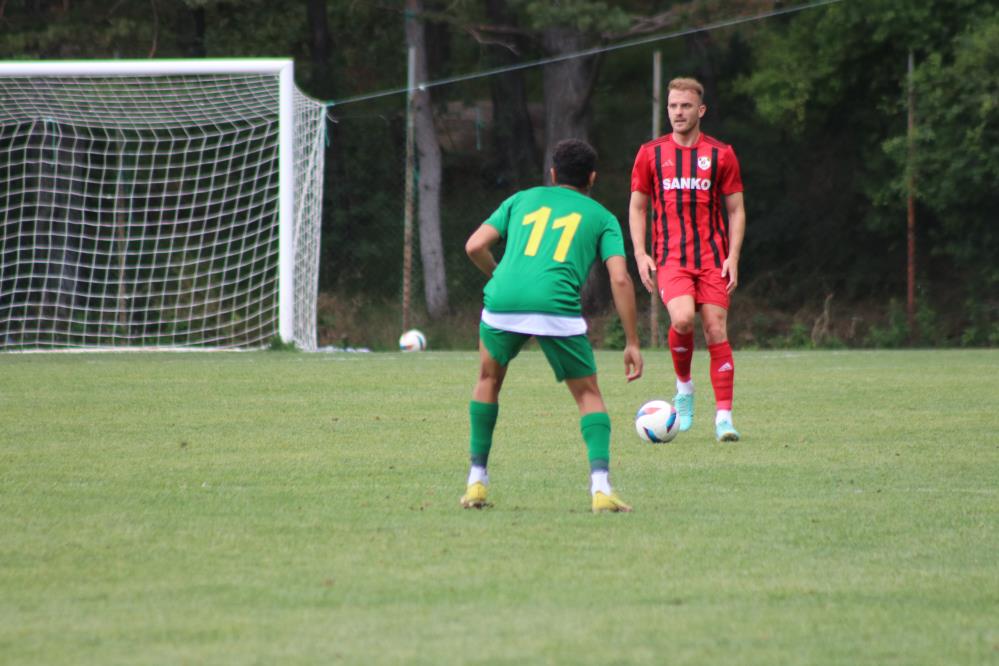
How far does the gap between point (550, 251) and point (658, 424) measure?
2434 mm

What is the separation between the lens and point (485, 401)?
224 inches

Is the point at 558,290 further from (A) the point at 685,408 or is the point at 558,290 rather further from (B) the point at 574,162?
(A) the point at 685,408

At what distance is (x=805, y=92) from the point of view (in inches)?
935

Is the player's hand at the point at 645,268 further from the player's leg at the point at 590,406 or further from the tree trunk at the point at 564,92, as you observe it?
the tree trunk at the point at 564,92

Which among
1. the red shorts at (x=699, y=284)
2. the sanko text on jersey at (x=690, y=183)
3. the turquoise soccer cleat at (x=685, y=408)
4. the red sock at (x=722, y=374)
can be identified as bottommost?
the turquoise soccer cleat at (x=685, y=408)

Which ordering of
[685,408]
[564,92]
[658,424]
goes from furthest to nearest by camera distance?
[564,92] → [685,408] → [658,424]

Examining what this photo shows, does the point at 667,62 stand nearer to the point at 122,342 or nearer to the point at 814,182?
the point at 814,182

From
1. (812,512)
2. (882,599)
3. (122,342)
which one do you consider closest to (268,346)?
(122,342)

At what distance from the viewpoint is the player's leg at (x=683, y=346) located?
8.23 metres

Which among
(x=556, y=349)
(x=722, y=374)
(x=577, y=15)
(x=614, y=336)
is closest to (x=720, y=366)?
(x=722, y=374)

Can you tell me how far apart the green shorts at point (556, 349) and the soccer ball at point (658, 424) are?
7.21 ft

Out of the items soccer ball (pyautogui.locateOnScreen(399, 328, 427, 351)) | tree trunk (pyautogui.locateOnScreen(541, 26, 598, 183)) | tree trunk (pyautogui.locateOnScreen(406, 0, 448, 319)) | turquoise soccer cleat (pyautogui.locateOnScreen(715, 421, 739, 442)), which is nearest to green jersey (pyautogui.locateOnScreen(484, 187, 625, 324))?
turquoise soccer cleat (pyautogui.locateOnScreen(715, 421, 739, 442))

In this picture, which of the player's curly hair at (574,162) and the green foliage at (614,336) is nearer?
the player's curly hair at (574,162)

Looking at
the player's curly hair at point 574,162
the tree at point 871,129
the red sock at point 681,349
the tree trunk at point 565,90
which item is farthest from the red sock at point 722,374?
the tree trunk at point 565,90
